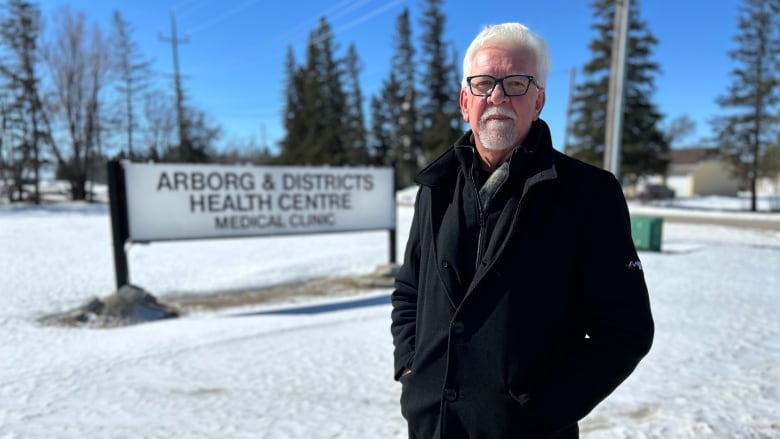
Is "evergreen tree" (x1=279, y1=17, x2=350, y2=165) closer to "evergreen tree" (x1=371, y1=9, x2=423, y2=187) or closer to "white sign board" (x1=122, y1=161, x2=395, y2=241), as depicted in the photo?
"evergreen tree" (x1=371, y1=9, x2=423, y2=187)

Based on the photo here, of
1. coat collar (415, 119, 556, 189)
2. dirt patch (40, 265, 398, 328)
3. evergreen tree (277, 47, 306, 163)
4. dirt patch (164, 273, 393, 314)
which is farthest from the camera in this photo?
evergreen tree (277, 47, 306, 163)

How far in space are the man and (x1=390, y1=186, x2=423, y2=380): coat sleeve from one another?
21 cm

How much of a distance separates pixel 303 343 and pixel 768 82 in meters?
33.1

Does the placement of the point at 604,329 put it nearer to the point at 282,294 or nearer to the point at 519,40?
the point at 519,40

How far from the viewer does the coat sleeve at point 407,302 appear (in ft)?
5.98

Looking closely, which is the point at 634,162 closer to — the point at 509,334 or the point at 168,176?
the point at 168,176

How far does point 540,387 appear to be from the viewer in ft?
4.57

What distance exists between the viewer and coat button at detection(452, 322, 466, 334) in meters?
1.45

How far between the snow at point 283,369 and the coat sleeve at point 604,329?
1.99 metres

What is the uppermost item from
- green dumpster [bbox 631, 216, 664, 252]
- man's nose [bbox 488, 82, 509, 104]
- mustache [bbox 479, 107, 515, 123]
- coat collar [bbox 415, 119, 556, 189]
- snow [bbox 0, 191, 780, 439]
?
man's nose [bbox 488, 82, 509, 104]

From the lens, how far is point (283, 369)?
4.30 m

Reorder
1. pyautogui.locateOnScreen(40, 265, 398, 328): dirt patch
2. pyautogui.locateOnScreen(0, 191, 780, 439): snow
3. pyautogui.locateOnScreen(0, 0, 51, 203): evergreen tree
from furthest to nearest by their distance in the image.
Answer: pyautogui.locateOnScreen(0, 0, 51, 203): evergreen tree
pyautogui.locateOnScreen(40, 265, 398, 328): dirt patch
pyautogui.locateOnScreen(0, 191, 780, 439): snow

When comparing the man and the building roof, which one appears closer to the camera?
the man

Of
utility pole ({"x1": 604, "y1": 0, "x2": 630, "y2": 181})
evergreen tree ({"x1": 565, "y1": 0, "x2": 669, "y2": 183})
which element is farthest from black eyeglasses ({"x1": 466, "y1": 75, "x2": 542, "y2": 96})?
evergreen tree ({"x1": 565, "y1": 0, "x2": 669, "y2": 183})
